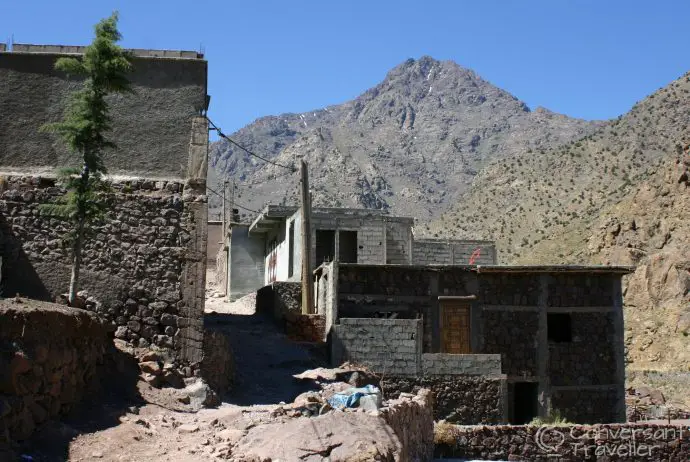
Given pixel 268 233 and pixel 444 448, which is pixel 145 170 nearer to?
pixel 444 448

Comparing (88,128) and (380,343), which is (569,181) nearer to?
(380,343)

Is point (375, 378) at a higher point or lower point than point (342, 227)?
lower

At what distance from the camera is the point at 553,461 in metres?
18.9

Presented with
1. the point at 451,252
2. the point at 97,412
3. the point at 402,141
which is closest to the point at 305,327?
the point at 97,412

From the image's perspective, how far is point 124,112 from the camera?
13992 mm

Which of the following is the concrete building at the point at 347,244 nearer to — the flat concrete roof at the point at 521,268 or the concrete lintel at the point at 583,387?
the flat concrete roof at the point at 521,268

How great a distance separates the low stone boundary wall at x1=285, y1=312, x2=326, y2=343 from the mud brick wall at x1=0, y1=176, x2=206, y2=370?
9029 mm

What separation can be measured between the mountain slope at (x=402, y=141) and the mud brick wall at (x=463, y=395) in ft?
248

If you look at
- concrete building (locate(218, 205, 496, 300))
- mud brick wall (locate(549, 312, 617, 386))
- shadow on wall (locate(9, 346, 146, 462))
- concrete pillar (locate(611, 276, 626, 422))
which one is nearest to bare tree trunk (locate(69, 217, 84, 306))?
shadow on wall (locate(9, 346, 146, 462))

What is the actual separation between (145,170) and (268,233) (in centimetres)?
2290

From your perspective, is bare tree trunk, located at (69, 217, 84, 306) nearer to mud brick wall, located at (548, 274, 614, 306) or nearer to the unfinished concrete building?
the unfinished concrete building

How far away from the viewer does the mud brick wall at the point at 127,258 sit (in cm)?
1297

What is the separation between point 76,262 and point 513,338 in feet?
44.5

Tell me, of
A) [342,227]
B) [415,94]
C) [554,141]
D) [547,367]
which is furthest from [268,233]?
[415,94]
